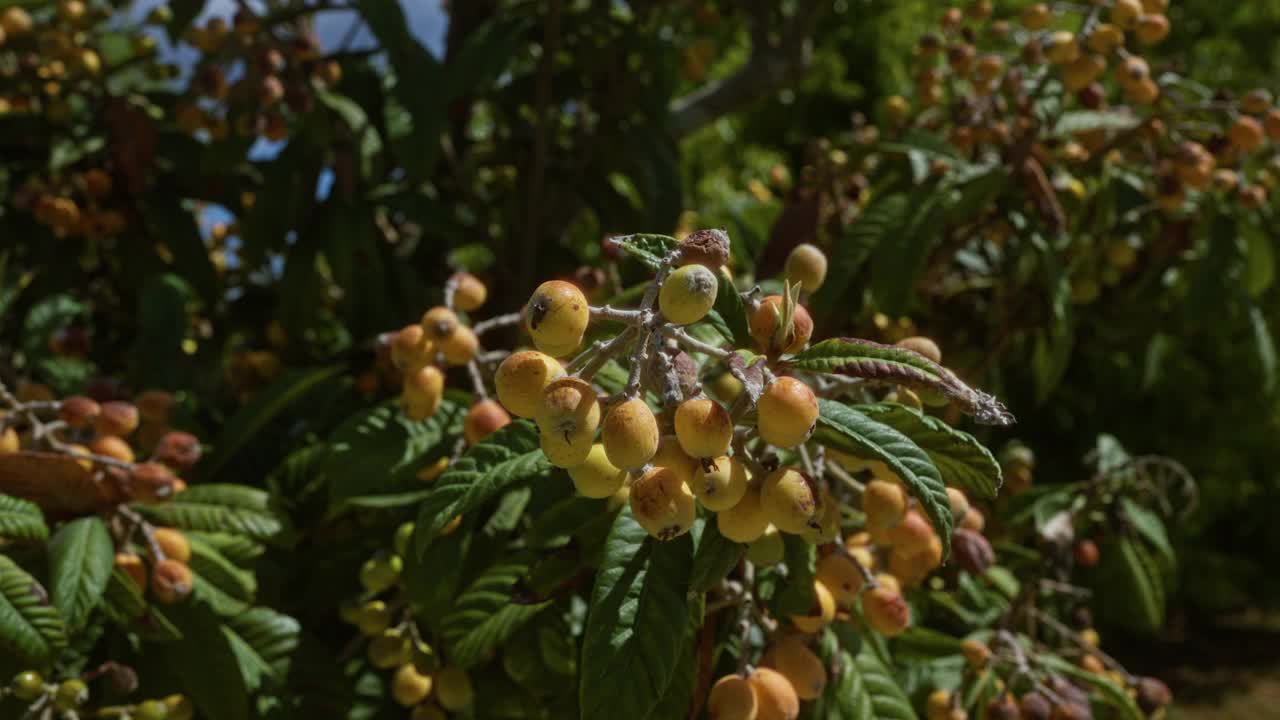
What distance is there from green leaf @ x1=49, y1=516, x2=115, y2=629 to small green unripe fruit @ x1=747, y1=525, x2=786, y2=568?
32.5 inches

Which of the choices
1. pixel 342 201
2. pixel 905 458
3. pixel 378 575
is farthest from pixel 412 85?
pixel 905 458

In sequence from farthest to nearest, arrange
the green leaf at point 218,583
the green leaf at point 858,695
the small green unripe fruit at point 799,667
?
the green leaf at point 218,583 < the green leaf at point 858,695 < the small green unripe fruit at point 799,667

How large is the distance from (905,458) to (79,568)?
1.03 m

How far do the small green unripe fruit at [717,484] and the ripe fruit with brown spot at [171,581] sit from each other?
31.5 inches

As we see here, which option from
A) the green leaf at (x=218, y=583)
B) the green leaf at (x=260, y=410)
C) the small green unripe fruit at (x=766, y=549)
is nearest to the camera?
the small green unripe fruit at (x=766, y=549)

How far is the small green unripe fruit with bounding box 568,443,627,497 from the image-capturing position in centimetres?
90

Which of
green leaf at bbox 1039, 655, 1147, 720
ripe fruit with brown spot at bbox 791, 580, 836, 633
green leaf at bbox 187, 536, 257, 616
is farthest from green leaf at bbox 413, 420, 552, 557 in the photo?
green leaf at bbox 1039, 655, 1147, 720

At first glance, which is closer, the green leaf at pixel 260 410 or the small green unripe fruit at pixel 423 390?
the small green unripe fruit at pixel 423 390

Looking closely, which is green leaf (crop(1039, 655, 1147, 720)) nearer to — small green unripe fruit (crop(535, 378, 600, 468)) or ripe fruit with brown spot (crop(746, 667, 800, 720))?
ripe fruit with brown spot (crop(746, 667, 800, 720))

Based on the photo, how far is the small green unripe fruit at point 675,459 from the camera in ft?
2.95

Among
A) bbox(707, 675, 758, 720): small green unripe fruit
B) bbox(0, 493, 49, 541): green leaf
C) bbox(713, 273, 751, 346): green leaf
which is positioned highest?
bbox(713, 273, 751, 346): green leaf

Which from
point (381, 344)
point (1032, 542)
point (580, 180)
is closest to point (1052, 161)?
point (1032, 542)

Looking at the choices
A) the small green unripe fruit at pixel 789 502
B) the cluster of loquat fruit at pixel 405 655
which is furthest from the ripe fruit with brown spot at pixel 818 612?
the cluster of loquat fruit at pixel 405 655

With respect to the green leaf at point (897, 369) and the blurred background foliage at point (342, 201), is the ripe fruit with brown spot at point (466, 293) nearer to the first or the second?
the blurred background foliage at point (342, 201)
